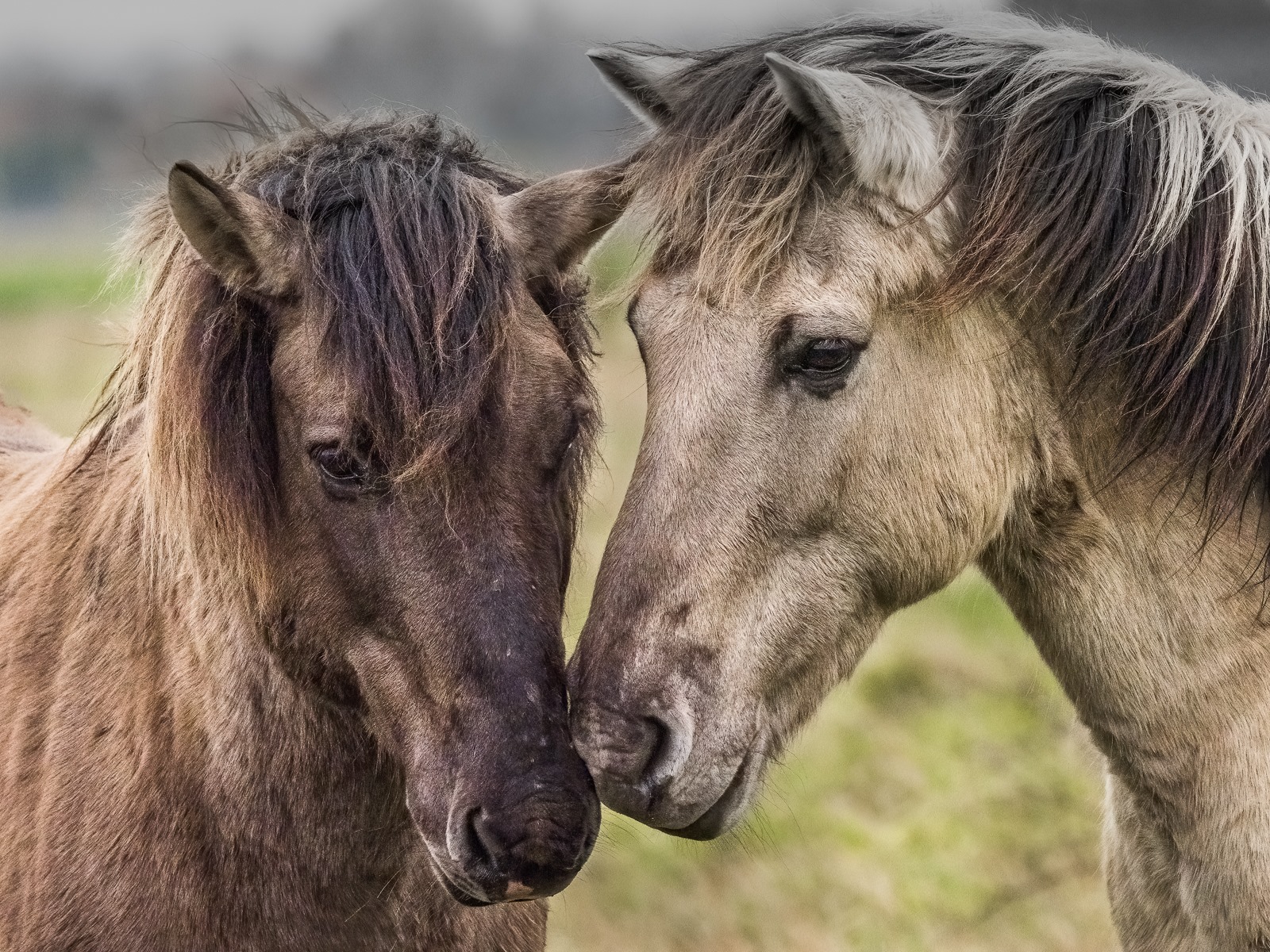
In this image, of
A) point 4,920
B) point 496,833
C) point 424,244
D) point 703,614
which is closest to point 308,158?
point 424,244

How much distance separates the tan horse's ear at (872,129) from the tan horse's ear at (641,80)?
498mm

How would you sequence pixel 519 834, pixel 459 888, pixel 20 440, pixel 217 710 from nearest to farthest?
pixel 519 834 → pixel 459 888 → pixel 217 710 → pixel 20 440

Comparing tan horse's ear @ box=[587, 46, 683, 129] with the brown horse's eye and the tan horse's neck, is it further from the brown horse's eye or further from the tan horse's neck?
the tan horse's neck

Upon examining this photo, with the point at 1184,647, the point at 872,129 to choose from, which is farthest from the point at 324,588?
the point at 1184,647

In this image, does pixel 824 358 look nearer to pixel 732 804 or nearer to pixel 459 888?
pixel 732 804

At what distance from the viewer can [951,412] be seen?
8.66 ft

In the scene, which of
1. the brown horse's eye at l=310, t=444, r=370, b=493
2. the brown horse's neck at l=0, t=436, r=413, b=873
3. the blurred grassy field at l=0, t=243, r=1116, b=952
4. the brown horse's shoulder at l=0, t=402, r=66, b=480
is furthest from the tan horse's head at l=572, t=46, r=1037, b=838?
the brown horse's shoulder at l=0, t=402, r=66, b=480

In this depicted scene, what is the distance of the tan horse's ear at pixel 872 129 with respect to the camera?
2.47m

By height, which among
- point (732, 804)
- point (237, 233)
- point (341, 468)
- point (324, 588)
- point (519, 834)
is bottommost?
point (732, 804)

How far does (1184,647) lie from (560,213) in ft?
5.71

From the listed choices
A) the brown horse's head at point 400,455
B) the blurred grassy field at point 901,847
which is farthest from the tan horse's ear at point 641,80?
the blurred grassy field at point 901,847

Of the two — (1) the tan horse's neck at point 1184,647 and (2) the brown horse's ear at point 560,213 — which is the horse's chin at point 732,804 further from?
(2) the brown horse's ear at point 560,213

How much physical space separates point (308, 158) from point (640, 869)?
14.3 ft

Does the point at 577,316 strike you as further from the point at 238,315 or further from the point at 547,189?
the point at 238,315
